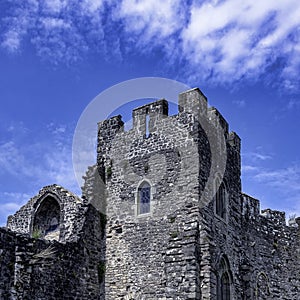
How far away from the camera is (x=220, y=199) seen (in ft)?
72.8

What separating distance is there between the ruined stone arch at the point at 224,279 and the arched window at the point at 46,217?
292 inches

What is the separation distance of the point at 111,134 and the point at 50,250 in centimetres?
605

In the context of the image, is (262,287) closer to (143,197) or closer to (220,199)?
(220,199)

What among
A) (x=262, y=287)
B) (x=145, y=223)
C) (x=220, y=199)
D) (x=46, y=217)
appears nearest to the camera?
(x=145, y=223)

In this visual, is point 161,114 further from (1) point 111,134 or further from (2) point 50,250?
(2) point 50,250

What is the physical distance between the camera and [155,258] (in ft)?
64.3

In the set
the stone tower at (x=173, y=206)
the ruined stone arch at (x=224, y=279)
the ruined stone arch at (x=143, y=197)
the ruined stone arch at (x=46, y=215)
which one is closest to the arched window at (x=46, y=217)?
the ruined stone arch at (x=46, y=215)

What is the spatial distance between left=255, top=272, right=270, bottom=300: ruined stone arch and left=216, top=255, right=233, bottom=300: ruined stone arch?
542 centimetres

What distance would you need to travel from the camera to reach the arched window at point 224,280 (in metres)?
20.3

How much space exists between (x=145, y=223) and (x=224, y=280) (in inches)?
145

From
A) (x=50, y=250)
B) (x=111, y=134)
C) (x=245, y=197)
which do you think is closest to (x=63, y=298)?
(x=50, y=250)

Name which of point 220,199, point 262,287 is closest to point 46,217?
point 220,199

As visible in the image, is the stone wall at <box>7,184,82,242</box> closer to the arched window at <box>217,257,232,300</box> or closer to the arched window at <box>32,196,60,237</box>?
the arched window at <box>32,196,60,237</box>

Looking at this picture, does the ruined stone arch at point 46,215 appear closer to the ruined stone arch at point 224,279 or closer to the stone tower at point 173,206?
the stone tower at point 173,206
